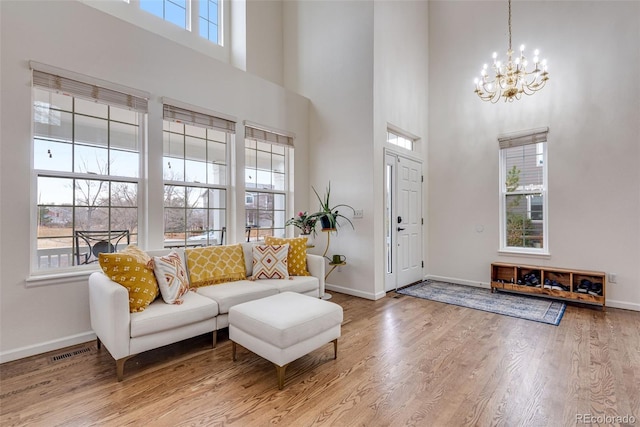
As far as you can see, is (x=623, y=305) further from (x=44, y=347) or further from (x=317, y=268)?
(x=44, y=347)

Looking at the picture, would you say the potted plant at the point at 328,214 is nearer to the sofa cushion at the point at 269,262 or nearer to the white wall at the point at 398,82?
the white wall at the point at 398,82

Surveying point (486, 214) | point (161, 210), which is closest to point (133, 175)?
point (161, 210)

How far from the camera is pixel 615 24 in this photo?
3793mm

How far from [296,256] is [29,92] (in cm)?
291

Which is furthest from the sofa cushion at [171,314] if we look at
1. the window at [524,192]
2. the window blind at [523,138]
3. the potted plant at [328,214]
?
the window blind at [523,138]

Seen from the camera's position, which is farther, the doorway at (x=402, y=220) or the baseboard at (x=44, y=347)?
the doorway at (x=402, y=220)

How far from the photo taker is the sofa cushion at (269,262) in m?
3.49

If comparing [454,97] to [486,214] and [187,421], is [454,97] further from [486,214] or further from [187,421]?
[187,421]

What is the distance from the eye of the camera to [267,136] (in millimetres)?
4438

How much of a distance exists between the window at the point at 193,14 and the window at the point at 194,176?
1.88 metres

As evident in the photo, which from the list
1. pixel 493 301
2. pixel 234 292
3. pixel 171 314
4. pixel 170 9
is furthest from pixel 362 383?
pixel 170 9

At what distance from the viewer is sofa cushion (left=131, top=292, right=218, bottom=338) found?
7.38ft

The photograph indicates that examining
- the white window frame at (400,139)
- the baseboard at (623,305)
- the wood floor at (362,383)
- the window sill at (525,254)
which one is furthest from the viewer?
the white window frame at (400,139)

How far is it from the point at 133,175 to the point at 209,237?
1138 millimetres
